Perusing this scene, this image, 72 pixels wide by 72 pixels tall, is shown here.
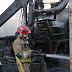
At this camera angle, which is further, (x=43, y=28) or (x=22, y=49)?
(x=43, y=28)

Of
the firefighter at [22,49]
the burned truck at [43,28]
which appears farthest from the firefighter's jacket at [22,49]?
the burned truck at [43,28]

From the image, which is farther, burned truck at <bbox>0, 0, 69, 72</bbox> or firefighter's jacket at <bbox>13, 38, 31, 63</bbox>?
burned truck at <bbox>0, 0, 69, 72</bbox>

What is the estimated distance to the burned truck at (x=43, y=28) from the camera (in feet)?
20.7

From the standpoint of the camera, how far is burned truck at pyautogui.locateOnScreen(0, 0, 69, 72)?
20.7ft

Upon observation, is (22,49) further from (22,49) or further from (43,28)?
(43,28)

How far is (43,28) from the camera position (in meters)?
8.76

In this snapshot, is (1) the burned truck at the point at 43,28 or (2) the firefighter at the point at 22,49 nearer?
(2) the firefighter at the point at 22,49

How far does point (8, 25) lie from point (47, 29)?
18.9 meters

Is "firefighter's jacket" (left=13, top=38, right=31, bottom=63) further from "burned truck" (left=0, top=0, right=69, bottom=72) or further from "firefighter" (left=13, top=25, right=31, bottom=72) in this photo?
"burned truck" (left=0, top=0, right=69, bottom=72)

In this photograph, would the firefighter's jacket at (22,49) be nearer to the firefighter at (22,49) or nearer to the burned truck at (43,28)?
the firefighter at (22,49)

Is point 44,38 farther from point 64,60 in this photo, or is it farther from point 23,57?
point 23,57

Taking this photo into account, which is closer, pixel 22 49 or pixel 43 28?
pixel 22 49


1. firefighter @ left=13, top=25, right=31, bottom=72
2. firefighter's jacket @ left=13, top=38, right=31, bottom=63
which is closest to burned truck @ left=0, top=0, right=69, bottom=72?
firefighter @ left=13, top=25, right=31, bottom=72

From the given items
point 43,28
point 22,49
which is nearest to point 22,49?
point 22,49
